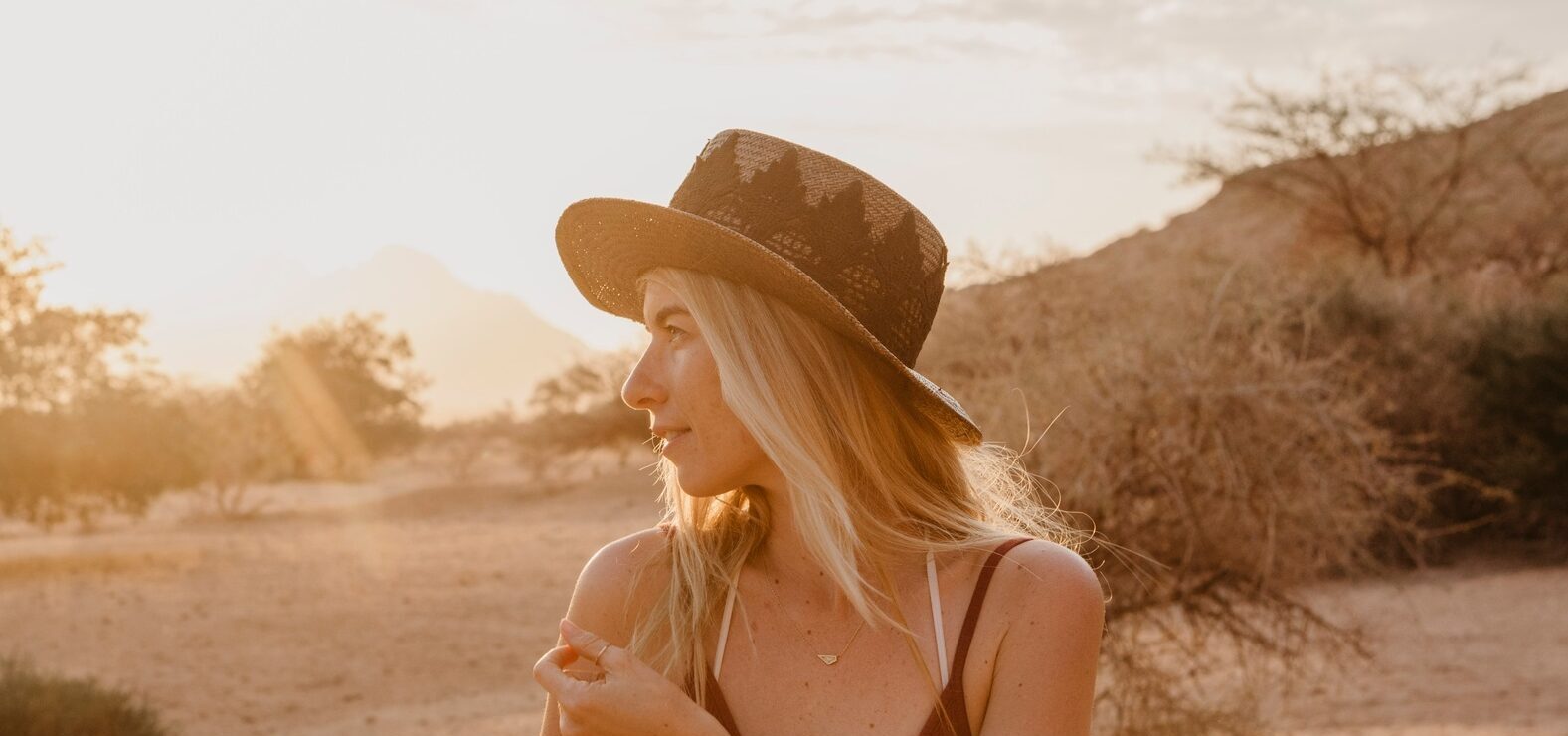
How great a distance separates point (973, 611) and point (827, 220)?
0.55m

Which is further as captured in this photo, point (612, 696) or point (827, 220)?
point (827, 220)

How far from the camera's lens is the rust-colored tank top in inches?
67.4

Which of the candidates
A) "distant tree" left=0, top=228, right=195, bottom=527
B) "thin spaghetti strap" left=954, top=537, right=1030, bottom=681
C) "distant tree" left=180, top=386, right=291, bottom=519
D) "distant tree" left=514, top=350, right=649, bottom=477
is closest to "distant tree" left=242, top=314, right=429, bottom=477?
"distant tree" left=180, top=386, right=291, bottom=519

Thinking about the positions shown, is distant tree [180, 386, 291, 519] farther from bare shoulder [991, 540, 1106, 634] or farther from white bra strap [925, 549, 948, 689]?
bare shoulder [991, 540, 1106, 634]

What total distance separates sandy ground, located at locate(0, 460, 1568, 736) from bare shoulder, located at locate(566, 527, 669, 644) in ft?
22.0

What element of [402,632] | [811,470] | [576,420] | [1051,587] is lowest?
[402,632]

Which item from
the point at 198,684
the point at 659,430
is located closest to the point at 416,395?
the point at 198,684

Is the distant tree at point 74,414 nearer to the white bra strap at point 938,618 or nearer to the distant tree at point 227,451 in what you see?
the distant tree at point 227,451

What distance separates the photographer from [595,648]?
1.70m

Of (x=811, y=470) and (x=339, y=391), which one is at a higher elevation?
(x=339, y=391)

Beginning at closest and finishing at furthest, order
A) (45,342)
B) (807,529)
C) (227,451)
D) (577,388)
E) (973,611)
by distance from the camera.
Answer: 1. (973,611)
2. (807,529)
3. (45,342)
4. (227,451)
5. (577,388)

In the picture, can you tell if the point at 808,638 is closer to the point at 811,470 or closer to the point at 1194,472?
the point at 811,470

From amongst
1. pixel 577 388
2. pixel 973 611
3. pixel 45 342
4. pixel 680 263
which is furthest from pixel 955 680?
pixel 577 388

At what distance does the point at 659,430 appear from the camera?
1912 mm
